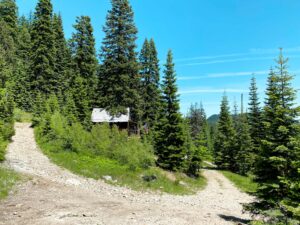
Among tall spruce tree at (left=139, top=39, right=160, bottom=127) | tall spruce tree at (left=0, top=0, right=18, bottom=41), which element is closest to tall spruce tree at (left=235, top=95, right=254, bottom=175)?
tall spruce tree at (left=139, top=39, right=160, bottom=127)

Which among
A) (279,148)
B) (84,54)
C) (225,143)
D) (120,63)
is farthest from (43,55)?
(279,148)

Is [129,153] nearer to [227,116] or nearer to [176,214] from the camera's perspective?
[176,214]

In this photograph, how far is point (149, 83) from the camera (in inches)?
2144

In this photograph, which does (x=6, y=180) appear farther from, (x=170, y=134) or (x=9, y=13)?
(x=9, y=13)

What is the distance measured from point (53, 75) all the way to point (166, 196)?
37.9m

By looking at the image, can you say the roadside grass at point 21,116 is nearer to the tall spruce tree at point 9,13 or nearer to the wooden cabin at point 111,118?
the wooden cabin at point 111,118

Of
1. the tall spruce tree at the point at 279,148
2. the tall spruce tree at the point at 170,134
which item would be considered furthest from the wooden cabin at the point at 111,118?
the tall spruce tree at the point at 279,148

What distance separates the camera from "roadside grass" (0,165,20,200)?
12839 millimetres

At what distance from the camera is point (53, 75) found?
49656mm

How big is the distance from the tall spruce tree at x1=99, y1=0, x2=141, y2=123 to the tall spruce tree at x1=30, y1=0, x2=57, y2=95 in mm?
12290

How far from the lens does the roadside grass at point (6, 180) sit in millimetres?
12839

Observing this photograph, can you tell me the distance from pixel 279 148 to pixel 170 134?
1599 cm

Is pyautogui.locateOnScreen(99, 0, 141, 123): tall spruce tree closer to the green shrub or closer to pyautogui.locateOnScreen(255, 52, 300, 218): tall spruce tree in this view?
the green shrub

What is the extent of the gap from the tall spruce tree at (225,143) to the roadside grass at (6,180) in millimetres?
39261
